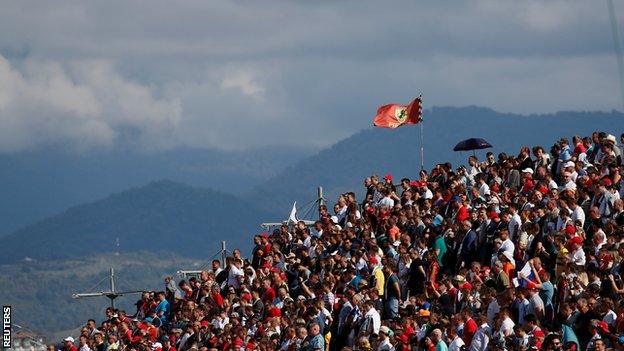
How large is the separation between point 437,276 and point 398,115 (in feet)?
49.3

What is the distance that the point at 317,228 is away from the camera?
4144 cm

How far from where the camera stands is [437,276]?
115 ft

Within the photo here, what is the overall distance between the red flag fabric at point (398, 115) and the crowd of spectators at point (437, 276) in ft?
21.1

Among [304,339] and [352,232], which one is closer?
[304,339]

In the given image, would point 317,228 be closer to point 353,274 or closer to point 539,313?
point 353,274

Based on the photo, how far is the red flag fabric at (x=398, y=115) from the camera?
48688 millimetres

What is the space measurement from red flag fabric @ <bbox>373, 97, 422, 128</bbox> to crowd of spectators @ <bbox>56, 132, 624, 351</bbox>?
642 centimetres

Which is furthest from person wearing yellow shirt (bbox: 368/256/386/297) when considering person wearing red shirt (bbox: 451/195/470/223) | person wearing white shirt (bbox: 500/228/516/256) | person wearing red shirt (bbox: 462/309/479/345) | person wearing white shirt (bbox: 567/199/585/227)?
person wearing red shirt (bbox: 462/309/479/345)

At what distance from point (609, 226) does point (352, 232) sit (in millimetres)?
8813

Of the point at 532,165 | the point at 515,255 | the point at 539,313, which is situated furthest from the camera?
the point at 532,165

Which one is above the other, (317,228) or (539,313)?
(317,228)

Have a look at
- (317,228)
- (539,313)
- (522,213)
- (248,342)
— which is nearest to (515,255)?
(522,213)

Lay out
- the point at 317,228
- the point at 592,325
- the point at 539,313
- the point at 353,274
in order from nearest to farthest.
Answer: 1. the point at 592,325
2. the point at 539,313
3. the point at 353,274
4. the point at 317,228

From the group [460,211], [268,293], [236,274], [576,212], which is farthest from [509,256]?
[236,274]
